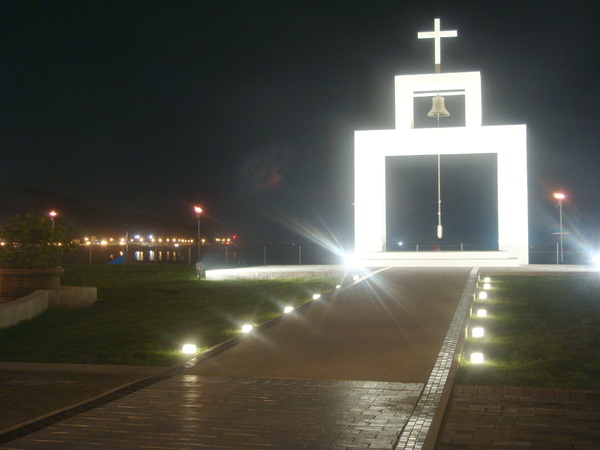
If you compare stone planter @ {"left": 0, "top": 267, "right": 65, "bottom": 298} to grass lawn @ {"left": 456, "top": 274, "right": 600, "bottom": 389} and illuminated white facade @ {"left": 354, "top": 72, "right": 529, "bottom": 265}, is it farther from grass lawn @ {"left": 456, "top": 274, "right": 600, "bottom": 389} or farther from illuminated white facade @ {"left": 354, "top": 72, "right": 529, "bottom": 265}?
illuminated white facade @ {"left": 354, "top": 72, "right": 529, "bottom": 265}

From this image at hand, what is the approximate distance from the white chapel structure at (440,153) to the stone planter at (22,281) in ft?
38.9

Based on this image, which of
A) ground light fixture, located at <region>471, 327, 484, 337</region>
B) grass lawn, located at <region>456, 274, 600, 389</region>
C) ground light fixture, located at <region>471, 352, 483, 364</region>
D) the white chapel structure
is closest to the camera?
grass lawn, located at <region>456, 274, 600, 389</region>

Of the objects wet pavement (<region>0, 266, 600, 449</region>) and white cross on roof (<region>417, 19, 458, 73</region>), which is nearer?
wet pavement (<region>0, 266, 600, 449</region>)

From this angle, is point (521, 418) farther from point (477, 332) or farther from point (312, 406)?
point (477, 332)

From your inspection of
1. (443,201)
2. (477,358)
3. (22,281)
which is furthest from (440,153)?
(443,201)

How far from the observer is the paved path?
4492 mm

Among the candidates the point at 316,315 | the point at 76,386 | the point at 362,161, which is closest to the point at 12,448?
the point at 76,386

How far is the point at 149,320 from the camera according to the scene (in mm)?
11008

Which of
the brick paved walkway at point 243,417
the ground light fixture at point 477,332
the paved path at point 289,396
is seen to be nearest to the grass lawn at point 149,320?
the paved path at point 289,396

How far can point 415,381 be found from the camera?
6.14m

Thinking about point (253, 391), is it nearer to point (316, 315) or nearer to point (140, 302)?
point (316, 315)

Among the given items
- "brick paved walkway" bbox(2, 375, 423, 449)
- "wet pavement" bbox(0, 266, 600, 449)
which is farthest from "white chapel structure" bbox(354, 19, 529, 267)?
"brick paved walkway" bbox(2, 375, 423, 449)

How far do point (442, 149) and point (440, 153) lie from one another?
28 centimetres

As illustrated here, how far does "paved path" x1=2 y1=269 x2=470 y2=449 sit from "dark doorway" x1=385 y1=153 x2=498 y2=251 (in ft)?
95.6
